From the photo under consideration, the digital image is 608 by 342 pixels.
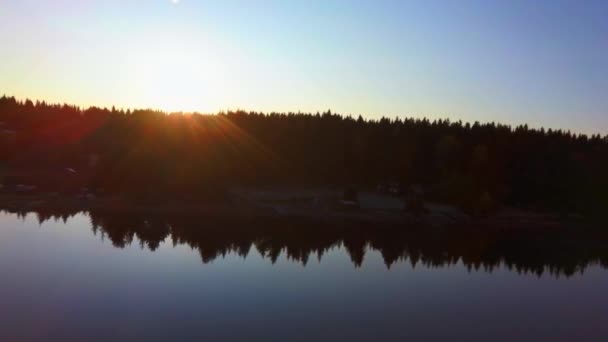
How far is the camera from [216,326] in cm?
2377

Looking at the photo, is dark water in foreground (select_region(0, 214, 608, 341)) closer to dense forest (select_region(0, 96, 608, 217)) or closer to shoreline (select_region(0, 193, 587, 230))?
shoreline (select_region(0, 193, 587, 230))

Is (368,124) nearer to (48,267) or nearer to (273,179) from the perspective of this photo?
(273,179)

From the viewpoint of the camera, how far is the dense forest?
69.4 m

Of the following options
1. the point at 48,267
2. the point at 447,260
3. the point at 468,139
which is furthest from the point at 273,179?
the point at 48,267

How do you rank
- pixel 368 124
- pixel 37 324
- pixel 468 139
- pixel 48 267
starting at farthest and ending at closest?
pixel 368 124 < pixel 468 139 < pixel 48 267 < pixel 37 324

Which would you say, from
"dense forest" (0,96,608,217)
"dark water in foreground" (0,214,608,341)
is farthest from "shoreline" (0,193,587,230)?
"dark water in foreground" (0,214,608,341)

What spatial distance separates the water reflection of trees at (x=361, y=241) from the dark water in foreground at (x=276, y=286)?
0.24 meters

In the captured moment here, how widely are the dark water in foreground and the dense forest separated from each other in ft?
56.3

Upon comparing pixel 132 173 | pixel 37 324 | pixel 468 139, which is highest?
pixel 468 139

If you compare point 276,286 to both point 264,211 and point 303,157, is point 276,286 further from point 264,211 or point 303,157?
point 303,157

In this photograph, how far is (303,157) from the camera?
3506 inches

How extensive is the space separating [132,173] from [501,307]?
47009 mm

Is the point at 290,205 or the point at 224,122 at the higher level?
the point at 224,122

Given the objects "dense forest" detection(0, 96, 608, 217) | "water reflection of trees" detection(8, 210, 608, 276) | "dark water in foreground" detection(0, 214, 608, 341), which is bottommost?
"dark water in foreground" detection(0, 214, 608, 341)
